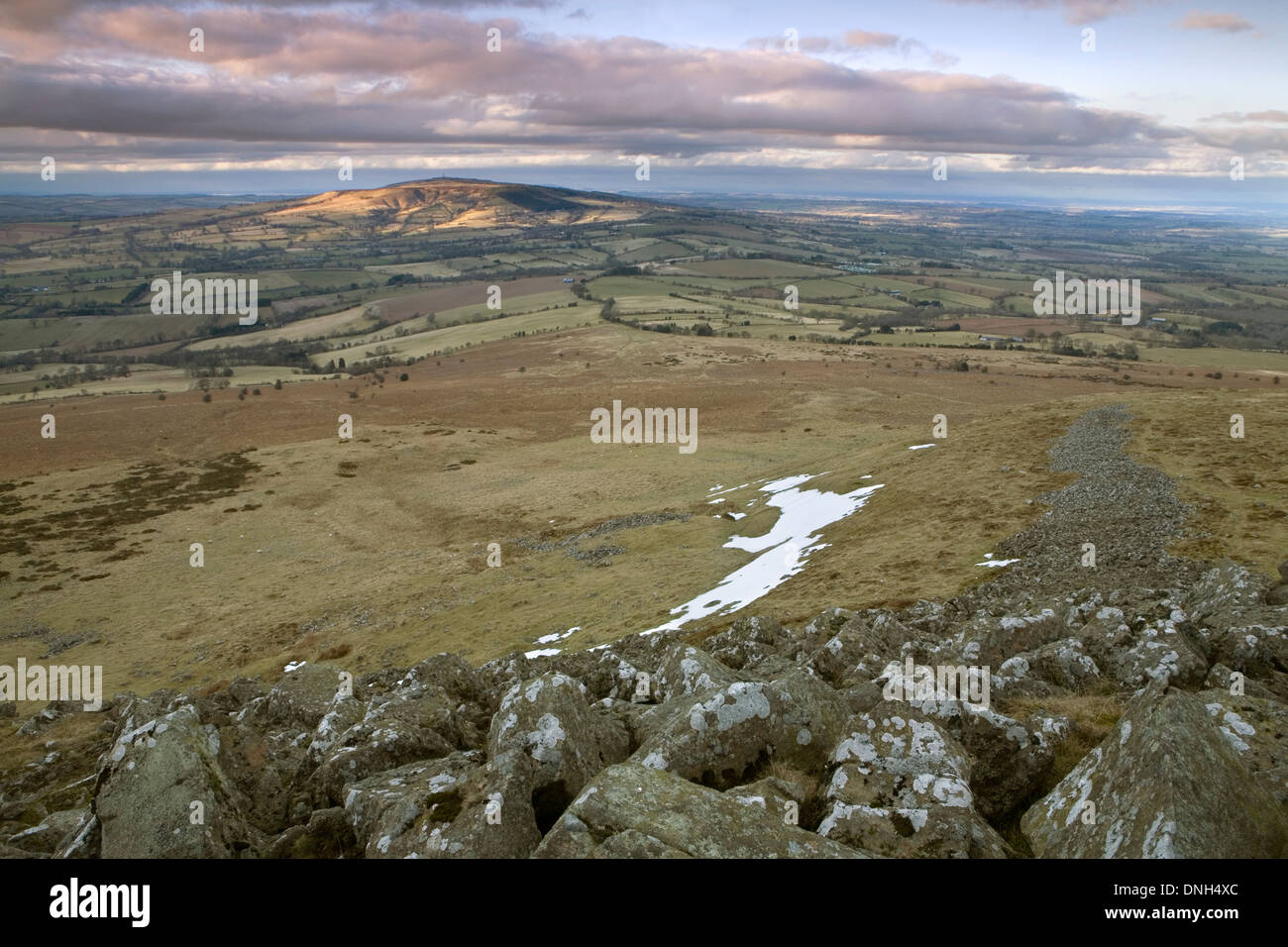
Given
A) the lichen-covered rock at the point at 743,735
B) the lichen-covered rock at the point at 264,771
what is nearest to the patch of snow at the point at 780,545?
the lichen-covered rock at the point at 264,771

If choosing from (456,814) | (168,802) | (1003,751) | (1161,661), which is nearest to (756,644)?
(1161,661)

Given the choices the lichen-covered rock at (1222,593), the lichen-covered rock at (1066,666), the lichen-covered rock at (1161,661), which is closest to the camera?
the lichen-covered rock at (1161,661)

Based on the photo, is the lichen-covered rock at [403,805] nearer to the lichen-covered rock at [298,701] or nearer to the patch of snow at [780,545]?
the lichen-covered rock at [298,701]

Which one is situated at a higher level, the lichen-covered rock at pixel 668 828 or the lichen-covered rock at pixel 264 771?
the lichen-covered rock at pixel 668 828

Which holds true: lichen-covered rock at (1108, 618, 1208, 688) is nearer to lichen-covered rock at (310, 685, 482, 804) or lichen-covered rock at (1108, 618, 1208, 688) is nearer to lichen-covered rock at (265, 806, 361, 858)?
lichen-covered rock at (310, 685, 482, 804)

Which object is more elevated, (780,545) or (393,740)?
(393,740)

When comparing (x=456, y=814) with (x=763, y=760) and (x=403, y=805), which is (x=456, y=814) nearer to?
(x=403, y=805)
